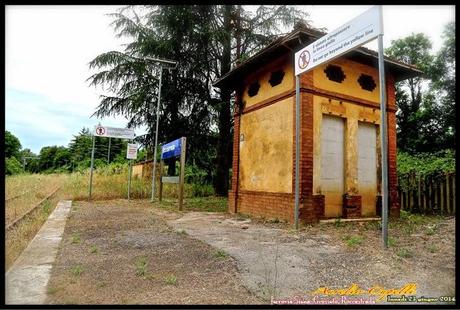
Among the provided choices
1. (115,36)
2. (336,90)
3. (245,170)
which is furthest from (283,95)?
(115,36)

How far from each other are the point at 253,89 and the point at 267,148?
6.83ft

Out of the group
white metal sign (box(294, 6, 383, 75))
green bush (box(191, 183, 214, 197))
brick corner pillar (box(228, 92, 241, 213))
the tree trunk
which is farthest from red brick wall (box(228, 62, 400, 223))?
green bush (box(191, 183, 214, 197))

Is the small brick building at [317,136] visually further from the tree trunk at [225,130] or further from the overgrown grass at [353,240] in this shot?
the tree trunk at [225,130]

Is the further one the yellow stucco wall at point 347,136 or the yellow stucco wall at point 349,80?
the yellow stucco wall at point 349,80

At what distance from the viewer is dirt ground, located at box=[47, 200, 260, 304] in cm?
291

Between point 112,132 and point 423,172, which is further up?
point 112,132

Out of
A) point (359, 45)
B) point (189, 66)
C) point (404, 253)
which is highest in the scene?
point (189, 66)

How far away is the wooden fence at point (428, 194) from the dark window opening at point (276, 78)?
19.5ft

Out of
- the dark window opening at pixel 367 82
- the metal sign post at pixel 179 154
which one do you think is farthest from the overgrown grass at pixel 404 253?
the metal sign post at pixel 179 154

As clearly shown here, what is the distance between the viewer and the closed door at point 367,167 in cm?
861

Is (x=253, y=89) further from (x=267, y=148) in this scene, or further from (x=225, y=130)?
(x=225, y=130)

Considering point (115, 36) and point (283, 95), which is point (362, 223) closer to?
point (283, 95)

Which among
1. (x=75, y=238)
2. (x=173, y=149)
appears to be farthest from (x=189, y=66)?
(x=75, y=238)

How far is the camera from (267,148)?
891 cm
